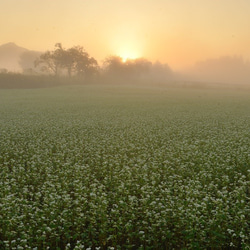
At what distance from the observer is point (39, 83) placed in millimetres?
104438

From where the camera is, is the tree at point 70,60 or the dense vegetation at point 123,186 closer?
the dense vegetation at point 123,186

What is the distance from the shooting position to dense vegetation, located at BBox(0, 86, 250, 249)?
9.35 meters

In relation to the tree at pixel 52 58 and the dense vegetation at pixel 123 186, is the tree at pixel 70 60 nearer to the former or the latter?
the tree at pixel 52 58

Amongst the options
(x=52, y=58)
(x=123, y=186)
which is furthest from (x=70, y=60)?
(x=123, y=186)

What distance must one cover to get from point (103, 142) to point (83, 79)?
100 metres

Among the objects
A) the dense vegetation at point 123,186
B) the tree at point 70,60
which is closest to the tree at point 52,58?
the tree at point 70,60

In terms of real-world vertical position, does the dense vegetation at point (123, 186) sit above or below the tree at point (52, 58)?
below

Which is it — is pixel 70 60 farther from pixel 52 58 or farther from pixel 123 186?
pixel 123 186

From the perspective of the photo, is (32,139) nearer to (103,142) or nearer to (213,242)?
(103,142)

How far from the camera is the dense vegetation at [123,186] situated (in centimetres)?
935

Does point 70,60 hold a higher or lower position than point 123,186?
higher

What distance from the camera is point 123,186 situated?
12.4 m

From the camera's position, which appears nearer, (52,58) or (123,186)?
(123,186)

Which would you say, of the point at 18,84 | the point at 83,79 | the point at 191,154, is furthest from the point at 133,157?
the point at 83,79
